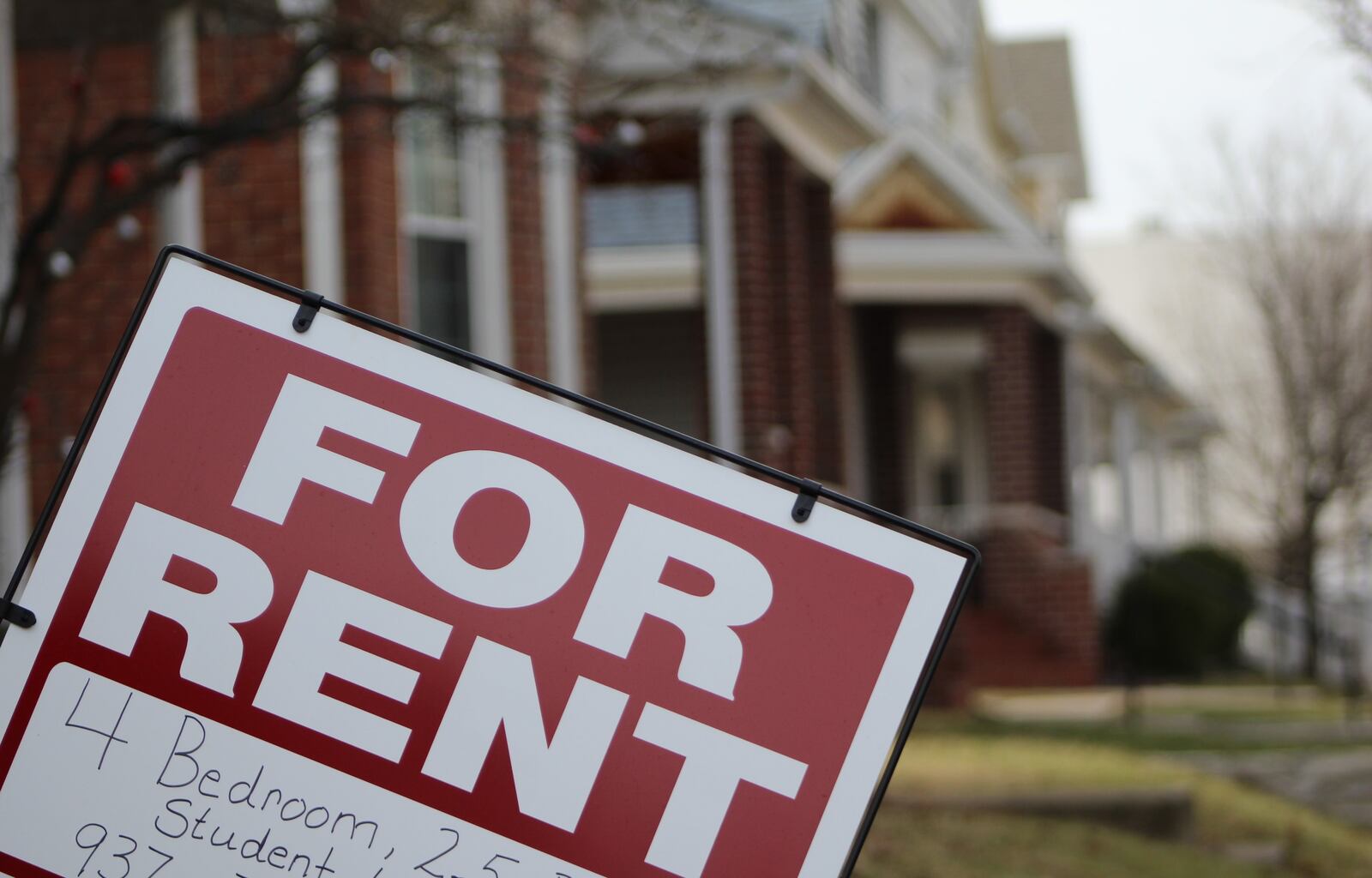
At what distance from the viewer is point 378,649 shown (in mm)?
2379

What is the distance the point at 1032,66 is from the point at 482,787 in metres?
33.1

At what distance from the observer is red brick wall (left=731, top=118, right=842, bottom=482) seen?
1284cm

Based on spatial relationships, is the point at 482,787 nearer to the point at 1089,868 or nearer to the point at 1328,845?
the point at 1089,868

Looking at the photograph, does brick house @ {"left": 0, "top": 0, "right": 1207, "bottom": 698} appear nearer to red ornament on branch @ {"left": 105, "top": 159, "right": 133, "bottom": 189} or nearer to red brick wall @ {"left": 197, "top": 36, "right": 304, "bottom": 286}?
red brick wall @ {"left": 197, "top": 36, "right": 304, "bottom": 286}

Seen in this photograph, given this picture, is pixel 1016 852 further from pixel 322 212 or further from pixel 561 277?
pixel 561 277

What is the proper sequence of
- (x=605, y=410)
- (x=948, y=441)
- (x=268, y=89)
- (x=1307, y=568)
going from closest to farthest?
1. (x=605, y=410)
2. (x=268, y=89)
3. (x=948, y=441)
4. (x=1307, y=568)

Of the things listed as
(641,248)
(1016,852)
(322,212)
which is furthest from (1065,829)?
(641,248)

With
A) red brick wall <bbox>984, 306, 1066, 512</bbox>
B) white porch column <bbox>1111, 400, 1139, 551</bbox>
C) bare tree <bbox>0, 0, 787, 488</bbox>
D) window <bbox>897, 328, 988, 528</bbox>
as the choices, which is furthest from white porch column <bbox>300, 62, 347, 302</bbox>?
white porch column <bbox>1111, 400, 1139, 551</bbox>

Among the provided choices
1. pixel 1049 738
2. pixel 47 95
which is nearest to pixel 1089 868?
pixel 1049 738

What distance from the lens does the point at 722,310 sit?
42.1 ft

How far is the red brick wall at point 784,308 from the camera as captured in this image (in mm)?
12836

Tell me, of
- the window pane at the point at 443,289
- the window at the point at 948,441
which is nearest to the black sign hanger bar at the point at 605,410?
the window pane at the point at 443,289

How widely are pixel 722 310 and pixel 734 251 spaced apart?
1.38ft

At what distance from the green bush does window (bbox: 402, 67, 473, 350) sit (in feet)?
38.8
